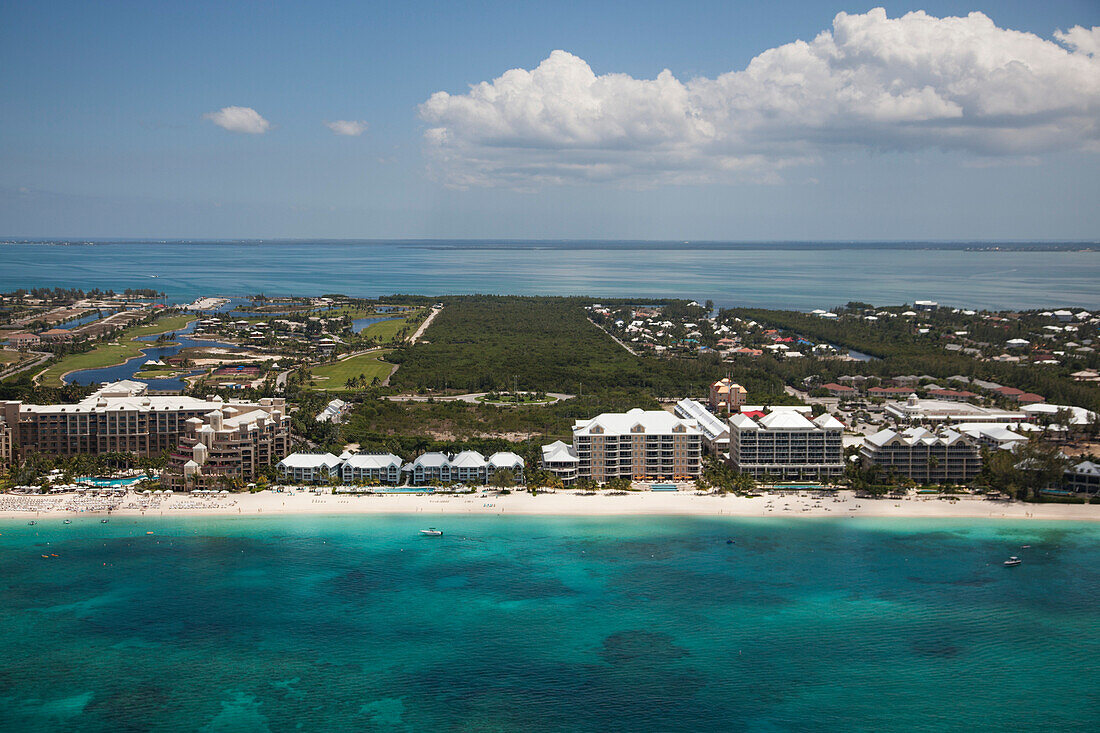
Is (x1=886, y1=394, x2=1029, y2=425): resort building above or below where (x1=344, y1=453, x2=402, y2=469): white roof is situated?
above

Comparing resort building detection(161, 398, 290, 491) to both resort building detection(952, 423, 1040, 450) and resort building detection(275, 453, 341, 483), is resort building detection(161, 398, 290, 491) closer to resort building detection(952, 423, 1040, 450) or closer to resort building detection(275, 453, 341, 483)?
resort building detection(275, 453, 341, 483)

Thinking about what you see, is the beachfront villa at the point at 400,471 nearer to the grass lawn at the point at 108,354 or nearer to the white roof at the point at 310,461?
the white roof at the point at 310,461

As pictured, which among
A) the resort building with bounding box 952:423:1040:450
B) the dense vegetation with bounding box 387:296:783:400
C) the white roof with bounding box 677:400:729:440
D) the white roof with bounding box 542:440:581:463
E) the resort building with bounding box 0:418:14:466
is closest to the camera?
the white roof with bounding box 542:440:581:463

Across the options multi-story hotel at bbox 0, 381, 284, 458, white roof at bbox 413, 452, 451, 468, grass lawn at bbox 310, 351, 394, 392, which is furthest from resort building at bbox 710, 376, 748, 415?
grass lawn at bbox 310, 351, 394, 392

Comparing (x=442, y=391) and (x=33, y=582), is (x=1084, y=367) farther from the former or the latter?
(x=33, y=582)

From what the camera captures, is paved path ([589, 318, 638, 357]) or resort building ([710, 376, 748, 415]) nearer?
resort building ([710, 376, 748, 415])

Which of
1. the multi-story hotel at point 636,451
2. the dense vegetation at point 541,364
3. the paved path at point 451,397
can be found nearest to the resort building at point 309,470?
the multi-story hotel at point 636,451

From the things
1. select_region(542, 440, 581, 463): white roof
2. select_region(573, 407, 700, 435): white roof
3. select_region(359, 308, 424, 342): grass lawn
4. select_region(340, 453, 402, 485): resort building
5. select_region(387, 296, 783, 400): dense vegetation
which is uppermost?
select_region(359, 308, 424, 342): grass lawn

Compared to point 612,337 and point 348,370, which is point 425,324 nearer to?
point 612,337
